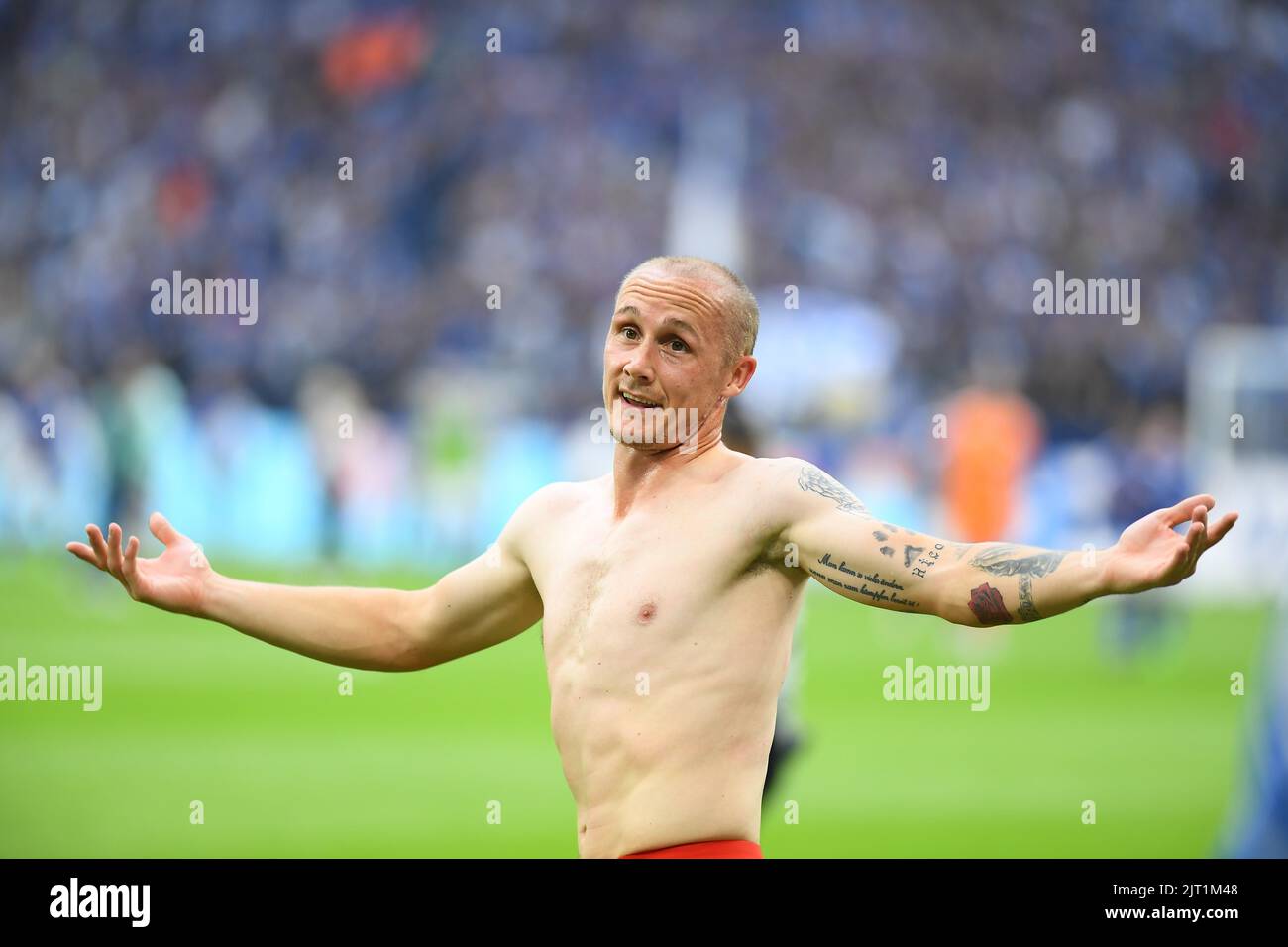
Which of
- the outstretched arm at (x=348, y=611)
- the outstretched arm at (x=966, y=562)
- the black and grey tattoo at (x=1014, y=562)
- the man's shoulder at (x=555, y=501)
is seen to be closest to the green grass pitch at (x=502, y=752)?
the outstretched arm at (x=348, y=611)

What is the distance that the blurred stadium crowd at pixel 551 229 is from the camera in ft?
84.1

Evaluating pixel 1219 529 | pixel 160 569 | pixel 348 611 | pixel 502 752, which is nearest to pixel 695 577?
pixel 348 611

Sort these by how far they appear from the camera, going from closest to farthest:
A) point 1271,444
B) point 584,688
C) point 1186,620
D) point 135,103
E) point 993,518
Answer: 1. point 584,688
2. point 993,518
3. point 1186,620
4. point 1271,444
5. point 135,103

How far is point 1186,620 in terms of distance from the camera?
21.0m

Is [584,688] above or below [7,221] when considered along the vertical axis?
below

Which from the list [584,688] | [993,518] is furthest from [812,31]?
[584,688]

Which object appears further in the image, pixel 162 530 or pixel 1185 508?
pixel 162 530

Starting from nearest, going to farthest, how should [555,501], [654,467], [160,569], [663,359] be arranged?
[663,359] → [654,467] → [555,501] → [160,569]

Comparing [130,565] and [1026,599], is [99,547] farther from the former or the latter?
[1026,599]

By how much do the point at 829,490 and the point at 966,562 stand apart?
0.42 m

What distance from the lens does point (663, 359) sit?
4246 millimetres

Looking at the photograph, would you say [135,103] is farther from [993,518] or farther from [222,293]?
[993,518]

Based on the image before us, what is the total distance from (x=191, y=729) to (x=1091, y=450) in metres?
16.6

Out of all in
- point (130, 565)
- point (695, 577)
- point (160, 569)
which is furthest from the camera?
point (160, 569)
